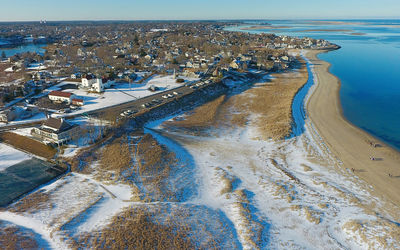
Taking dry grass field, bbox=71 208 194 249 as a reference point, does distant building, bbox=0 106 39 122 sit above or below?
above

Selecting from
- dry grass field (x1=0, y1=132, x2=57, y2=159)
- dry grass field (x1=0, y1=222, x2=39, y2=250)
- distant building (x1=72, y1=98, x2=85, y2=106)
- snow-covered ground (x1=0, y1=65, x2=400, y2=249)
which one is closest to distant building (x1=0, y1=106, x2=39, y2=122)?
dry grass field (x1=0, y1=132, x2=57, y2=159)

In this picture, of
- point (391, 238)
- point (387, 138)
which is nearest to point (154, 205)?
point (391, 238)

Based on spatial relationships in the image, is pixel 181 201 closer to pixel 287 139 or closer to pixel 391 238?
pixel 391 238

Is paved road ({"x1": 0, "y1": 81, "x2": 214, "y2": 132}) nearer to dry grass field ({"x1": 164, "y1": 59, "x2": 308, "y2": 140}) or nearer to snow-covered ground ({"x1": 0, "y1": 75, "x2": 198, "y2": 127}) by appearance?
snow-covered ground ({"x1": 0, "y1": 75, "x2": 198, "y2": 127})

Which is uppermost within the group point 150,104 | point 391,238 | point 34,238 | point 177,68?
point 177,68

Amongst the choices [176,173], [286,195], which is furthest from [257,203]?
[176,173]

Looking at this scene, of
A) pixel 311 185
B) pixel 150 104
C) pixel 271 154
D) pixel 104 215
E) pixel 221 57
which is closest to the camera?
pixel 104 215
